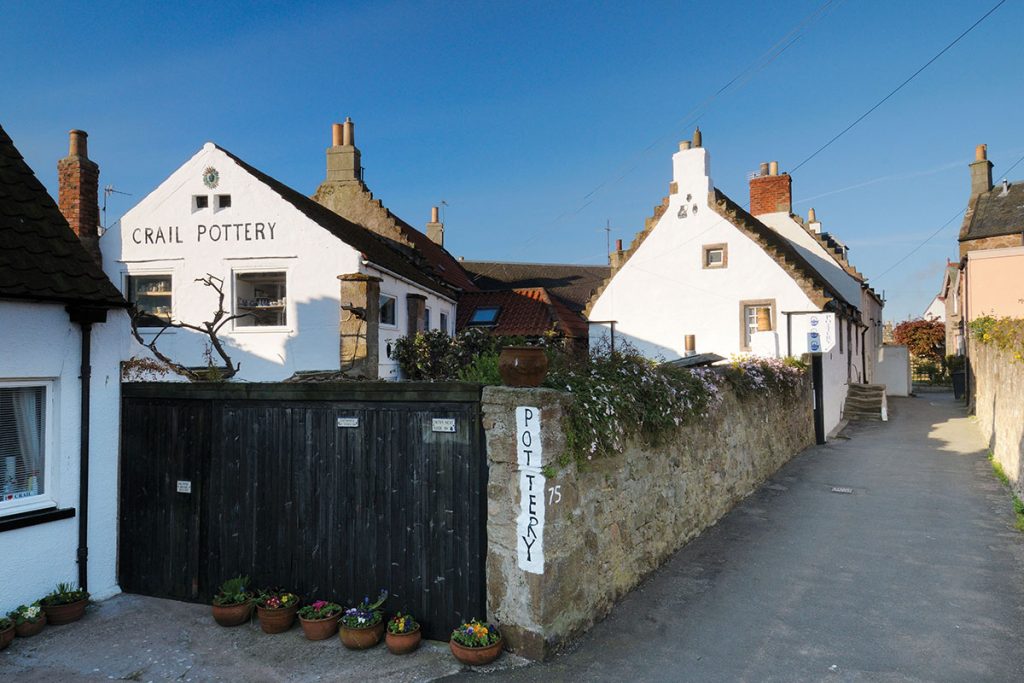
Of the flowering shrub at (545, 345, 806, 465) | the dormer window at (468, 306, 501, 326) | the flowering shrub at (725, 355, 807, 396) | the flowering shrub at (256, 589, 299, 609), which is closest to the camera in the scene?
the flowering shrub at (545, 345, 806, 465)

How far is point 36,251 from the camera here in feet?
21.8

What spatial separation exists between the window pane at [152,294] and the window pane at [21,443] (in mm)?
9729

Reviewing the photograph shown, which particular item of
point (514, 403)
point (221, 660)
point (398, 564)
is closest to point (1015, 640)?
point (514, 403)

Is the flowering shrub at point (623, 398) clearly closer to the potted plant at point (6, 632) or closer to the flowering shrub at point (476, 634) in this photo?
the flowering shrub at point (476, 634)

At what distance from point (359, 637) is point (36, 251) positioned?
17.0ft

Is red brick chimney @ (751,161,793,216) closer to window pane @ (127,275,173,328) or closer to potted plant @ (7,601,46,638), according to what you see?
window pane @ (127,275,173,328)

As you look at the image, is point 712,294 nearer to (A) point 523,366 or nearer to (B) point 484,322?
(B) point 484,322

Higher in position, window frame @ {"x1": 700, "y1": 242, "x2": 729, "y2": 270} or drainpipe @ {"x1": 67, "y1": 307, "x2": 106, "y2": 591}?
window frame @ {"x1": 700, "y1": 242, "x2": 729, "y2": 270}

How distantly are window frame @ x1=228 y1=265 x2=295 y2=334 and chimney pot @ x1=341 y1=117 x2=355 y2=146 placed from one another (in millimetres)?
9775

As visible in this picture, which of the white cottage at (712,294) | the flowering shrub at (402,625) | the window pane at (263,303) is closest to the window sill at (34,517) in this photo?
the flowering shrub at (402,625)

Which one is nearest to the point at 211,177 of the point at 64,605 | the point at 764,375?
the point at 64,605

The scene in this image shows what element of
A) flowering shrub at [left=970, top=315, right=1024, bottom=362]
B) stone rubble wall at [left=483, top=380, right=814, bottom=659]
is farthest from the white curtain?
flowering shrub at [left=970, top=315, right=1024, bottom=362]

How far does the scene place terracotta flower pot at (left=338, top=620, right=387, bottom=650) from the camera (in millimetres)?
5500

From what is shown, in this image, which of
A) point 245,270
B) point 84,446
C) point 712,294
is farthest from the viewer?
point 712,294
